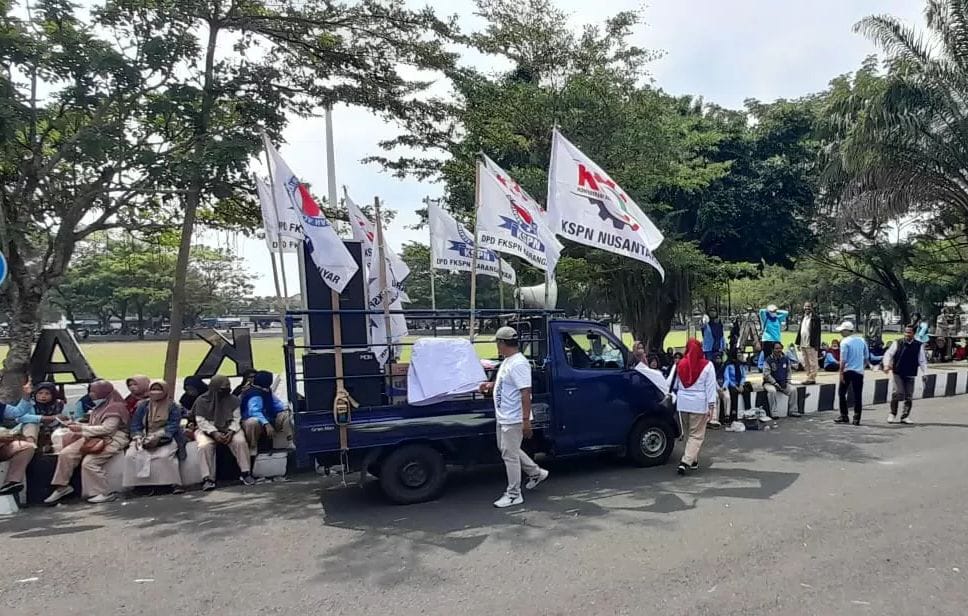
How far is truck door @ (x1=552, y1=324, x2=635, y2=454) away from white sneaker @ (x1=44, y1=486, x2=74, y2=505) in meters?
5.15

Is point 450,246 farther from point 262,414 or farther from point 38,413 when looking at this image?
point 38,413

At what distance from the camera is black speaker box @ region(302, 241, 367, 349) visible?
621 cm

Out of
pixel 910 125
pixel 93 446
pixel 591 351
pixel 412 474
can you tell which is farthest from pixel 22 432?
pixel 910 125

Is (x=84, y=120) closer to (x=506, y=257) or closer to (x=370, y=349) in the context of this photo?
(x=370, y=349)

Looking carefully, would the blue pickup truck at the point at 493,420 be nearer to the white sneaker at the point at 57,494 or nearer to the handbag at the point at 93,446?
the handbag at the point at 93,446

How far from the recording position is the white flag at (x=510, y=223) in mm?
7156

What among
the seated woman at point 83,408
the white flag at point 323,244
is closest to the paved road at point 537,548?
the seated woman at point 83,408

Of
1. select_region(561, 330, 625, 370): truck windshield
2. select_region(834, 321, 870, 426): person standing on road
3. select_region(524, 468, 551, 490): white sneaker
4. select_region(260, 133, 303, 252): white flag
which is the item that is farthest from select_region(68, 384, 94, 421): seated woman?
select_region(834, 321, 870, 426): person standing on road

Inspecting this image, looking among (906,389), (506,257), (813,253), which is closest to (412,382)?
(506,257)

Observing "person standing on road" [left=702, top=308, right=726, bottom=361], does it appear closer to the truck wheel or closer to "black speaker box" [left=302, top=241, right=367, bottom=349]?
the truck wheel

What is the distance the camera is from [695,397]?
6949 millimetres

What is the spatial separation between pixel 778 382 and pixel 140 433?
9.81 meters

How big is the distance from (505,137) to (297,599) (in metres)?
8.81

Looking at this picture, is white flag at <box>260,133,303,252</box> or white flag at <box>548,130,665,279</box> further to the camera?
white flag at <box>548,130,665,279</box>
